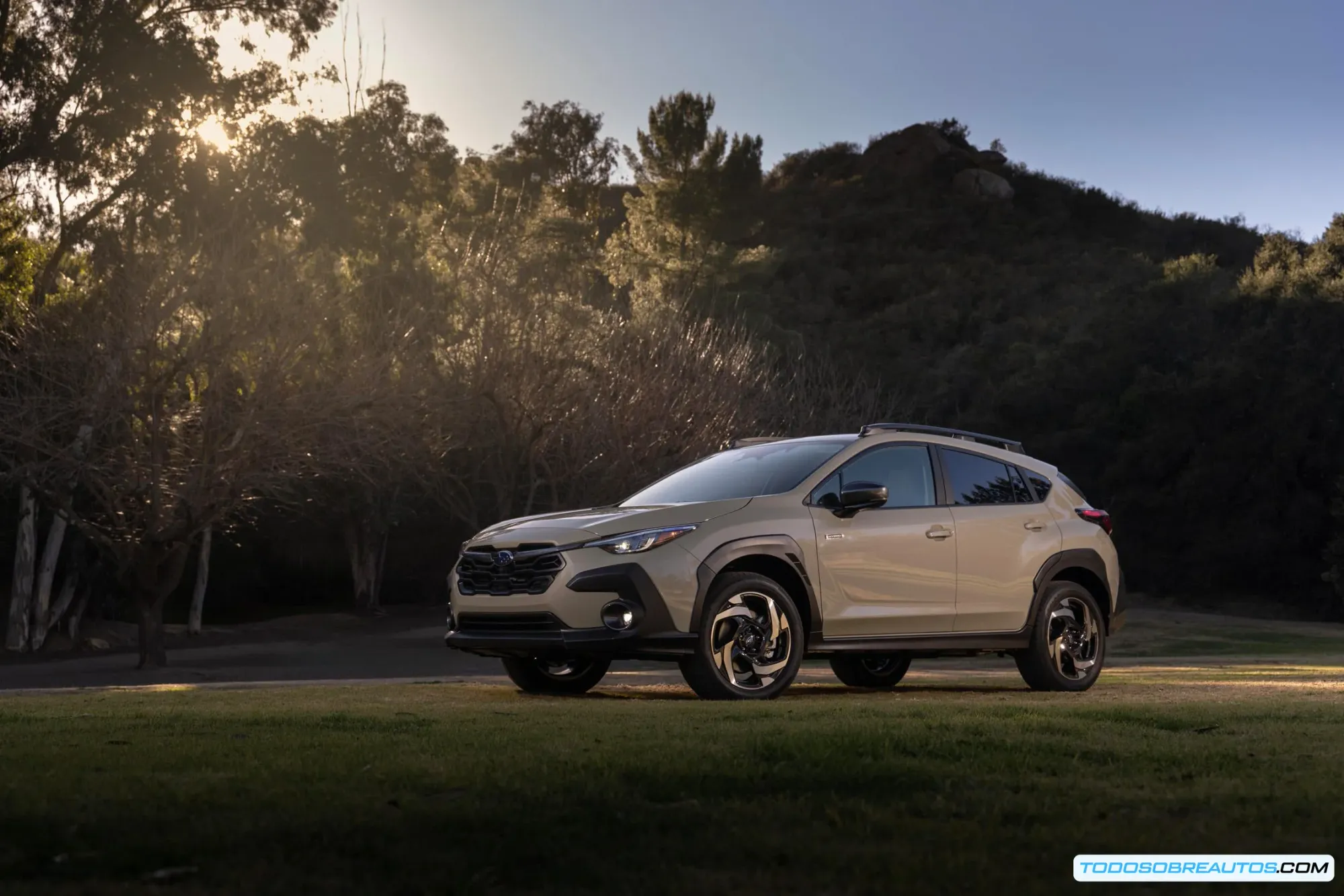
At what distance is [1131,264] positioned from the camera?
77.7 m

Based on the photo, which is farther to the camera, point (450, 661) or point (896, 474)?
point (450, 661)

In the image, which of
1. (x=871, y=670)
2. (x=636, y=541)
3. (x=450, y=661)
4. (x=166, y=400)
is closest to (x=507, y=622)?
(x=636, y=541)

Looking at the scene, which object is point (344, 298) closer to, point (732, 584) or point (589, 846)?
point (732, 584)

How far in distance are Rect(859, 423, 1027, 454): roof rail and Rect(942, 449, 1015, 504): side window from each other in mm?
159

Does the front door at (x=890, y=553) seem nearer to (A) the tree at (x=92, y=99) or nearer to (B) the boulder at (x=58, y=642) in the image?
(A) the tree at (x=92, y=99)

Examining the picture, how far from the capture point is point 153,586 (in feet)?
83.0

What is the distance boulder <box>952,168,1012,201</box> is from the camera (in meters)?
102

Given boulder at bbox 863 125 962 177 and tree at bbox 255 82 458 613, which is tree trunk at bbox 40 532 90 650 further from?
→ boulder at bbox 863 125 962 177

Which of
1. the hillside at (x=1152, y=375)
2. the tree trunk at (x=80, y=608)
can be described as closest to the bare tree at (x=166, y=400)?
the tree trunk at (x=80, y=608)

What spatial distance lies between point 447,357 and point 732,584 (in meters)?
20.5

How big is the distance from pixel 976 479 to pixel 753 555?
2353mm

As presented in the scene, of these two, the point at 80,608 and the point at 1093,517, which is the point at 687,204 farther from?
the point at 1093,517

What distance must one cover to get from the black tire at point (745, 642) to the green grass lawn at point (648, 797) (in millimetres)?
1159

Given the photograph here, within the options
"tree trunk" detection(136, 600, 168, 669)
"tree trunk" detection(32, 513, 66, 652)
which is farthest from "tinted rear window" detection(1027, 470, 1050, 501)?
"tree trunk" detection(32, 513, 66, 652)
